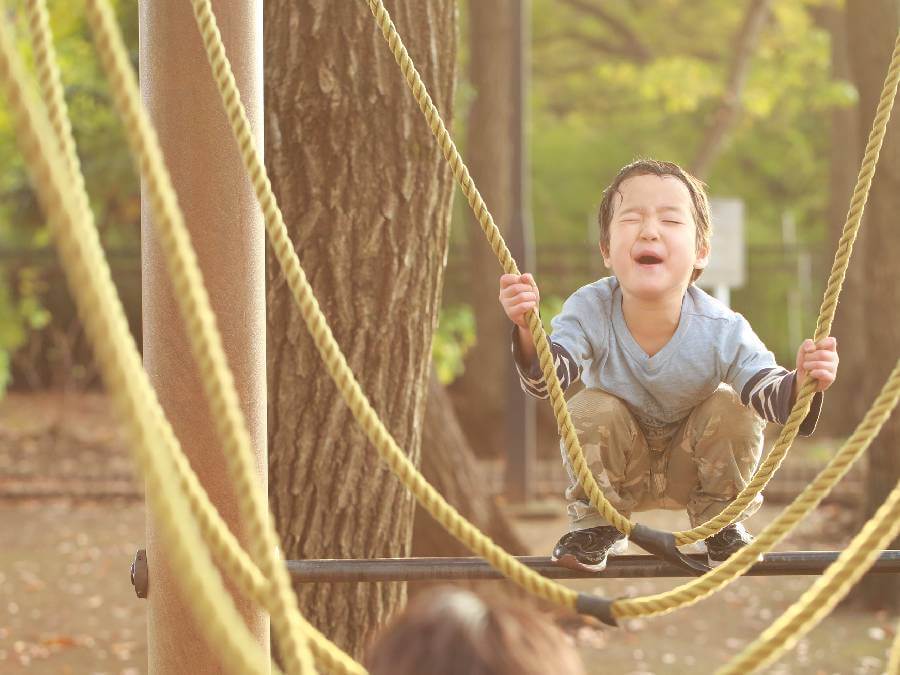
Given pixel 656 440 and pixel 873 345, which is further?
pixel 873 345

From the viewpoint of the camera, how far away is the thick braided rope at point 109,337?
1.26 meters

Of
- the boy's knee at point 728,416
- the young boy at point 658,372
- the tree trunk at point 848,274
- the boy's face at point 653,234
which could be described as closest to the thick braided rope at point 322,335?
the young boy at point 658,372

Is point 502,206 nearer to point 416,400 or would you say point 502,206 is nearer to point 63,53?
point 63,53

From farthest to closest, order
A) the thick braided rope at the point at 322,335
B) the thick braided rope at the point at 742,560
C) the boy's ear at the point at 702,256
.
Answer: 1. the boy's ear at the point at 702,256
2. the thick braided rope at the point at 742,560
3. the thick braided rope at the point at 322,335

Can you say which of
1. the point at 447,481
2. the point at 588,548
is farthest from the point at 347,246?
the point at 447,481

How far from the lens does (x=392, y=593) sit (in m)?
3.60

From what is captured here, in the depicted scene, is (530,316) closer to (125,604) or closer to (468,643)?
(468,643)

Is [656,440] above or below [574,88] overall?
below

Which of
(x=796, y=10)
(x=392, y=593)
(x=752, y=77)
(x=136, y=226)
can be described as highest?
(x=796, y=10)

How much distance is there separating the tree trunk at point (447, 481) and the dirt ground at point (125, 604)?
838 mm

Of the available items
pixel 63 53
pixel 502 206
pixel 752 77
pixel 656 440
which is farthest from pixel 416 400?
pixel 63 53

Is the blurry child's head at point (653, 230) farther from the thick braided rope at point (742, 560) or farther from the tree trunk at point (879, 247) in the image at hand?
the tree trunk at point (879, 247)

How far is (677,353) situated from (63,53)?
9225 millimetres

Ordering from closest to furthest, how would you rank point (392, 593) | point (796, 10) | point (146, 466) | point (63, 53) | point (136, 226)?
point (146, 466), point (392, 593), point (63, 53), point (796, 10), point (136, 226)
